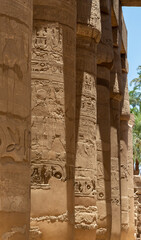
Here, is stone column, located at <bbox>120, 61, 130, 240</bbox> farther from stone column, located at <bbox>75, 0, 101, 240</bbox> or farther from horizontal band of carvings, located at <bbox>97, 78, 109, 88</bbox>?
stone column, located at <bbox>75, 0, 101, 240</bbox>

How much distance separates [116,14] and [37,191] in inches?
429

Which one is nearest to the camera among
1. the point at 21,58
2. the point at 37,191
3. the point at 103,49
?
the point at 21,58

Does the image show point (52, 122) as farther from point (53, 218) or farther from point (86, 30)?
point (86, 30)

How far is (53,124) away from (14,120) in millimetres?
3781

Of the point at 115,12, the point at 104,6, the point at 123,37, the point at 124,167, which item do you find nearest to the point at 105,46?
the point at 104,6

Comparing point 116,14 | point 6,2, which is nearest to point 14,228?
point 6,2

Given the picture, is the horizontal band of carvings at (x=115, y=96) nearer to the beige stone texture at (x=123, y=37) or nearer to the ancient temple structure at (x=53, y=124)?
the ancient temple structure at (x=53, y=124)

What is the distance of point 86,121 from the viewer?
11.8 metres

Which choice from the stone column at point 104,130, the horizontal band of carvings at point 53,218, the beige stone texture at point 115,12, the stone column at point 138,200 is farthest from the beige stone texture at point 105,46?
the stone column at point 138,200

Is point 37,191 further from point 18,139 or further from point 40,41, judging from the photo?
point 18,139

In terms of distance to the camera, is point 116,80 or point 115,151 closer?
point 115,151

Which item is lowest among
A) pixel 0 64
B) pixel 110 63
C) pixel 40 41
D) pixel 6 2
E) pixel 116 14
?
pixel 0 64

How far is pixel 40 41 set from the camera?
9.16m

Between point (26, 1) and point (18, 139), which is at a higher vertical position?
point (26, 1)
